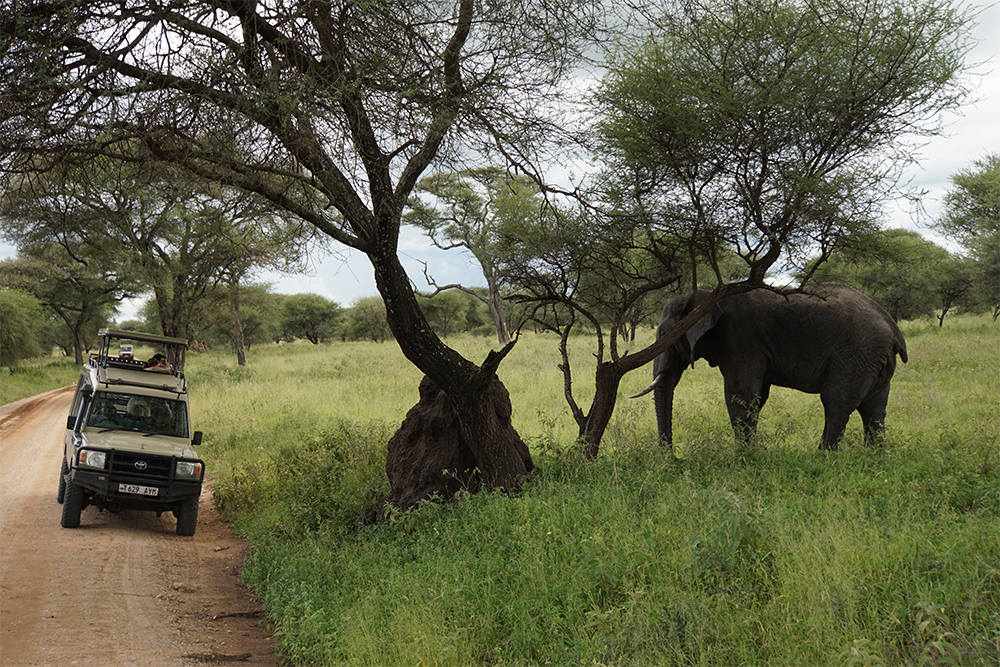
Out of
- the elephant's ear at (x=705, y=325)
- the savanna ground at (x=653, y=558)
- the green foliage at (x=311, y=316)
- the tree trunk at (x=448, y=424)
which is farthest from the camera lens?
the green foliage at (x=311, y=316)

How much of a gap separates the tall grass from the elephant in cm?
44

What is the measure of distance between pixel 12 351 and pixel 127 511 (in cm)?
2518

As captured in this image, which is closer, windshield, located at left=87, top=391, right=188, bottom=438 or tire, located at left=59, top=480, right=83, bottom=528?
tire, located at left=59, top=480, right=83, bottom=528

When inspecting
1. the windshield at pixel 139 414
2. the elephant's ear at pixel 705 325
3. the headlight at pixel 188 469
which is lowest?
the headlight at pixel 188 469

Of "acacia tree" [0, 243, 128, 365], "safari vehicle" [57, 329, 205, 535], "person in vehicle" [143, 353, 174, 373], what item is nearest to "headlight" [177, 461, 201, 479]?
"safari vehicle" [57, 329, 205, 535]

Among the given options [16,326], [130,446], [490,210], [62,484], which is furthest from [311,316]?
[130,446]

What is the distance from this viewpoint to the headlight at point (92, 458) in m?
8.14

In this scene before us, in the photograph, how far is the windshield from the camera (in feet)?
30.1

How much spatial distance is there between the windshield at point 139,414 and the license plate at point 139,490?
1090mm

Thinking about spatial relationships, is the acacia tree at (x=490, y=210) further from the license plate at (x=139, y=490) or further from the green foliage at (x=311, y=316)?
the green foliage at (x=311, y=316)

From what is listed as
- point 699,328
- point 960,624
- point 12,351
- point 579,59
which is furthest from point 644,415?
point 12,351

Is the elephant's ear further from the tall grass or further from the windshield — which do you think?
the windshield

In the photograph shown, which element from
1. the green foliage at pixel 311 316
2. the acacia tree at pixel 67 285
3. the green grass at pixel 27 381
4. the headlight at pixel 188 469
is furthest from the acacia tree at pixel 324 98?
the green foliage at pixel 311 316

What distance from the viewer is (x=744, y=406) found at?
365 inches
